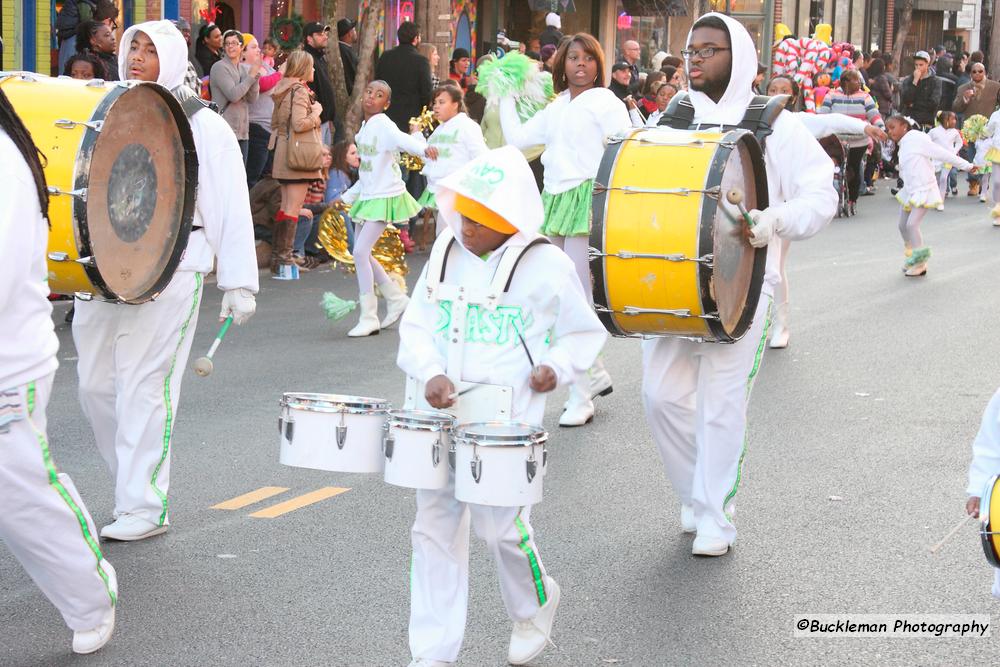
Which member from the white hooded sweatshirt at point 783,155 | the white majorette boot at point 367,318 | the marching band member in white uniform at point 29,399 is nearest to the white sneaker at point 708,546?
the white hooded sweatshirt at point 783,155

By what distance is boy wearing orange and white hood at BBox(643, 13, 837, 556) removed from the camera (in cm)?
595

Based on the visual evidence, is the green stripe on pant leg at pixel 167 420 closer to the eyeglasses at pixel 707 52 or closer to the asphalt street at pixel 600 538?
the asphalt street at pixel 600 538

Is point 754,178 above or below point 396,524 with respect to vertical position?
above

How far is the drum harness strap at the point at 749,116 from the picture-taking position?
19.7 ft

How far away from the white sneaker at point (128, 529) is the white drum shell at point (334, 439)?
5.88ft

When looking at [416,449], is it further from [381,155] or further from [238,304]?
[381,155]

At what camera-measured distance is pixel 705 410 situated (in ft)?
19.6

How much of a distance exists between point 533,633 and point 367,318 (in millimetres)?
6671

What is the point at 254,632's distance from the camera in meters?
5.13

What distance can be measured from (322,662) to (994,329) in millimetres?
8214

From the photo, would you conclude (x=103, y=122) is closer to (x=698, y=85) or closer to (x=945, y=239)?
(x=698, y=85)

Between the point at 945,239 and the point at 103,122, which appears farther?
the point at 945,239

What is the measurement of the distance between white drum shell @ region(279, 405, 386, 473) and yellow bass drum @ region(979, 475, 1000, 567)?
1.68 meters

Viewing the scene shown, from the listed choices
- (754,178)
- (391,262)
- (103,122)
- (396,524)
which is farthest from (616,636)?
(391,262)
